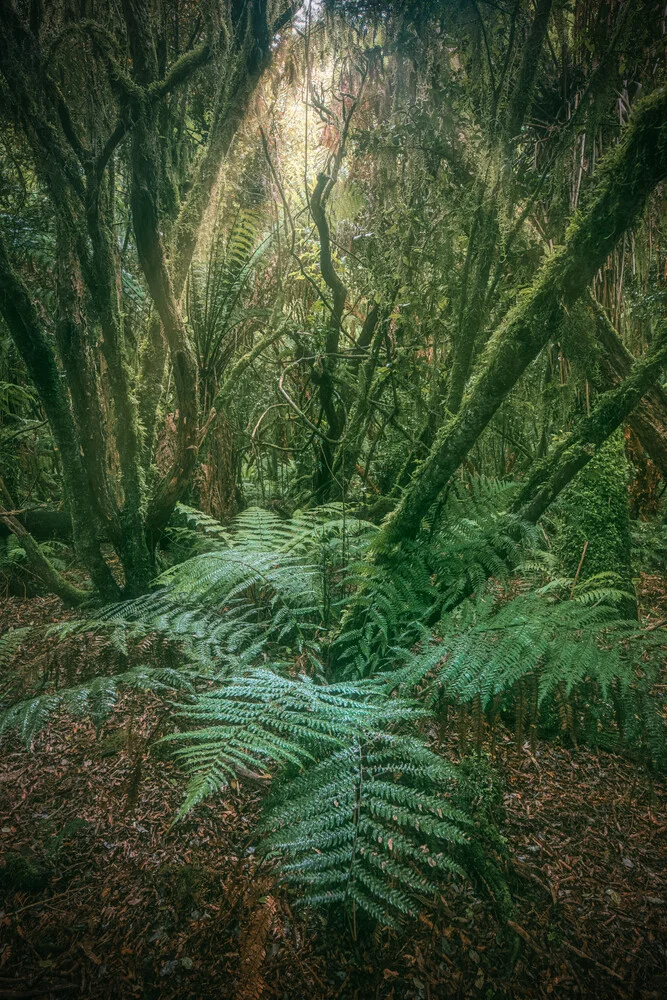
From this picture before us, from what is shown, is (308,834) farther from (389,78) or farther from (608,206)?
(389,78)

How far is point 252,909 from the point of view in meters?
1.44

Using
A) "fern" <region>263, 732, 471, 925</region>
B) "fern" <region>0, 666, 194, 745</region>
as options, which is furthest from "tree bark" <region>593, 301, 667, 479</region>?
"fern" <region>0, 666, 194, 745</region>

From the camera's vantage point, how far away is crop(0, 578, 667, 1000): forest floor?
4.33 ft

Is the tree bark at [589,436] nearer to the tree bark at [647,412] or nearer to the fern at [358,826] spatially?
the fern at [358,826]

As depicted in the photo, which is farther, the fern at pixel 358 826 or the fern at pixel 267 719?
the fern at pixel 267 719

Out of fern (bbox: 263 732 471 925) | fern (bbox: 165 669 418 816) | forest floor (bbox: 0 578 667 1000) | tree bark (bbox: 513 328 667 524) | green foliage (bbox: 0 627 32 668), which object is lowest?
forest floor (bbox: 0 578 667 1000)

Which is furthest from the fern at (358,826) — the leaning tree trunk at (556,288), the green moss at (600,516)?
the green moss at (600,516)

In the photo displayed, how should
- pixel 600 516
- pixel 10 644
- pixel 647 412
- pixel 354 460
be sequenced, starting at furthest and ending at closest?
1. pixel 354 460
2. pixel 647 412
3. pixel 600 516
4. pixel 10 644

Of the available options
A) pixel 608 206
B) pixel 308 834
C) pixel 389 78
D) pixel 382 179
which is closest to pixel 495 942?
pixel 308 834

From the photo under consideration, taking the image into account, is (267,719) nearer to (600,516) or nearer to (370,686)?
(370,686)

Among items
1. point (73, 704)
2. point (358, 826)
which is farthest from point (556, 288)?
point (73, 704)

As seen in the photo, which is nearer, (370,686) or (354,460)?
(370,686)

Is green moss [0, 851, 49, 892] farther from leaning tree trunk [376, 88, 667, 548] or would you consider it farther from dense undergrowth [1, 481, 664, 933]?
leaning tree trunk [376, 88, 667, 548]

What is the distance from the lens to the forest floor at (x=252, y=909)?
1.32 m
